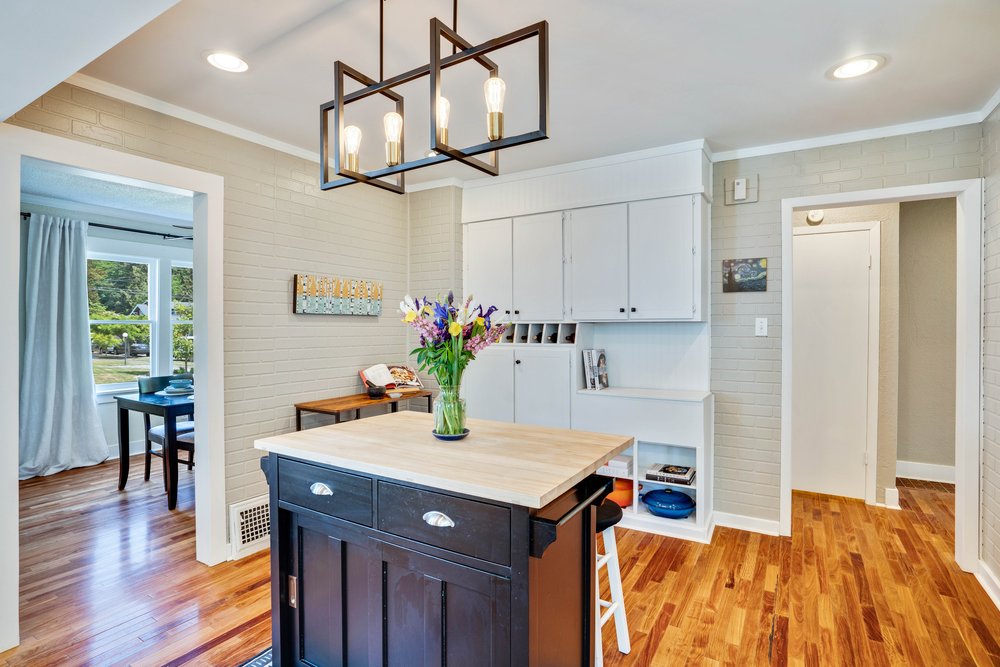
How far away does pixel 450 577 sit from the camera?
1.49 metres

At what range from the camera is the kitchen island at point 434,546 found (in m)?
1.40

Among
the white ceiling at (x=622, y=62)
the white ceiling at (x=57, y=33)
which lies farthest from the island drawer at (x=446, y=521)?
the white ceiling at (x=622, y=62)

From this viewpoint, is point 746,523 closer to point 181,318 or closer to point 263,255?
point 263,255

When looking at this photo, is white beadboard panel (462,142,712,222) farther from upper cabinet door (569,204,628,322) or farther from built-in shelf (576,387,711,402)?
built-in shelf (576,387,711,402)

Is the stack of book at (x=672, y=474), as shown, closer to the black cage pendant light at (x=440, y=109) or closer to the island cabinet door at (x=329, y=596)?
the island cabinet door at (x=329, y=596)

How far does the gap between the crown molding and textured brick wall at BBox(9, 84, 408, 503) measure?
3 centimetres

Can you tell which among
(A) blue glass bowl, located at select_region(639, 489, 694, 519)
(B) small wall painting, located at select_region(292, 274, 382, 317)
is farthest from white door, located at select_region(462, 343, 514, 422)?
(A) blue glass bowl, located at select_region(639, 489, 694, 519)

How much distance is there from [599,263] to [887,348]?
236cm

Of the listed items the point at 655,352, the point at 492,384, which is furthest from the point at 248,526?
the point at 655,352

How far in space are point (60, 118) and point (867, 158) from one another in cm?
431

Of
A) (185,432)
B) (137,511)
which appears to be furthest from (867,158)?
(137,511)

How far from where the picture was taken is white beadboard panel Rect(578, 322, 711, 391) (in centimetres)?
363

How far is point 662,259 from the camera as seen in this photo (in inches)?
136

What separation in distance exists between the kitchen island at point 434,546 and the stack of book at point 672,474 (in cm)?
172
